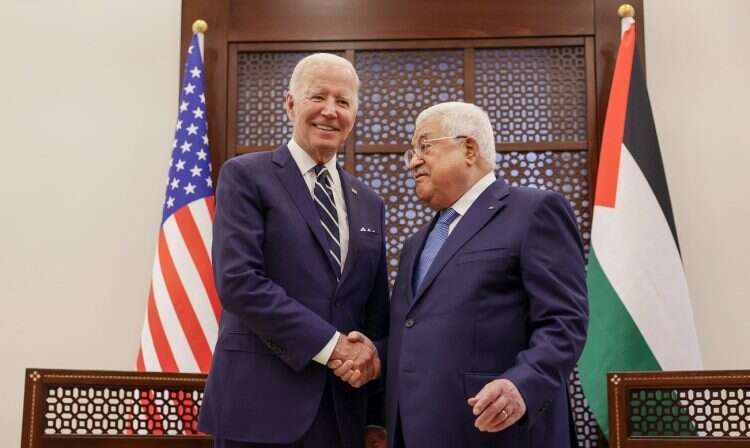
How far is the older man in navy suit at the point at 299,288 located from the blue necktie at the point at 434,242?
14cm

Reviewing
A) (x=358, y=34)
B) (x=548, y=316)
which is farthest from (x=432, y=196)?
(x=358, y=34)

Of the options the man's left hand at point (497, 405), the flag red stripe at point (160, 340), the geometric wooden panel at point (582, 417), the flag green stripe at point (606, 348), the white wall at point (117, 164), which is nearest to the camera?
the man's left hand at point (497, 405)

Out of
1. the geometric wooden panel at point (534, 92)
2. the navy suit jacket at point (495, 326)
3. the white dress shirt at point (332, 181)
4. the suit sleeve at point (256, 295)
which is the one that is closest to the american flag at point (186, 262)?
the geometric wooden panel at point (534, 92)

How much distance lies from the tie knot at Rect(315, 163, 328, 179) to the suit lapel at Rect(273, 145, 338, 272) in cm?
6

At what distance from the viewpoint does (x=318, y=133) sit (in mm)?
2328

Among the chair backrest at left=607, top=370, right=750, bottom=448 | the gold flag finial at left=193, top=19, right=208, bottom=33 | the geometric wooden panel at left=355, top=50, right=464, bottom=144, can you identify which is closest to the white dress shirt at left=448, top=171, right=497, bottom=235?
the chair backrest at left=607, top=370, right=750, bottom=448

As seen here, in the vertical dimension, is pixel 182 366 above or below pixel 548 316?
below

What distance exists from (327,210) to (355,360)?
416 mm

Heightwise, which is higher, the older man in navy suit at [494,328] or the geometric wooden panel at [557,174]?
the geometric wooden panel at [557,174]

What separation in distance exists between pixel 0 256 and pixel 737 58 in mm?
3584

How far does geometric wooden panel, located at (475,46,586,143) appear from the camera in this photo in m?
4.05

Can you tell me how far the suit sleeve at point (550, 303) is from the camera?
1.97m

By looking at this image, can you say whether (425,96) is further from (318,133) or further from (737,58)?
(318,133)

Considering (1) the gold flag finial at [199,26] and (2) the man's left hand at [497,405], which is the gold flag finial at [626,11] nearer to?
(1) the gold flag finial at [199,26]
